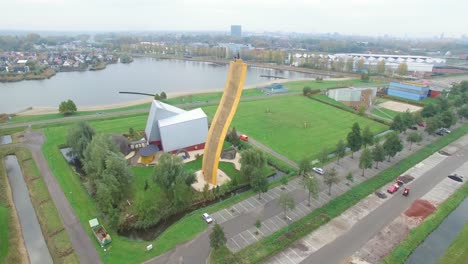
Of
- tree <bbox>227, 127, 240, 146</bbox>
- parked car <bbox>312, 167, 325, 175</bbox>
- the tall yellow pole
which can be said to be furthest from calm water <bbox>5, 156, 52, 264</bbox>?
parked car <bbox>312, 167, 325, 175</bbox>

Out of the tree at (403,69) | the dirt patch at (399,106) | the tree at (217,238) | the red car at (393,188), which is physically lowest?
the red car at (393,188)

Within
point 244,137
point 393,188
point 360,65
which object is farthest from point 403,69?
point 393,188

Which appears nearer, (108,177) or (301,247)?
(301,247)

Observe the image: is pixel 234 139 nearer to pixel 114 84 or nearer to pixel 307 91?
pixel 307 91

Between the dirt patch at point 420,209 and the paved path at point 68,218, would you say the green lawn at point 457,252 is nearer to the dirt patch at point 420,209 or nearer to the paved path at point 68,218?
the dirt patch at point 420,209

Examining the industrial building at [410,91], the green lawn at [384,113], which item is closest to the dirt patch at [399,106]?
the green lawn at [384,113]

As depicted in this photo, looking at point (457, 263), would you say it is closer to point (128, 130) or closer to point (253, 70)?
point (128, 130)
